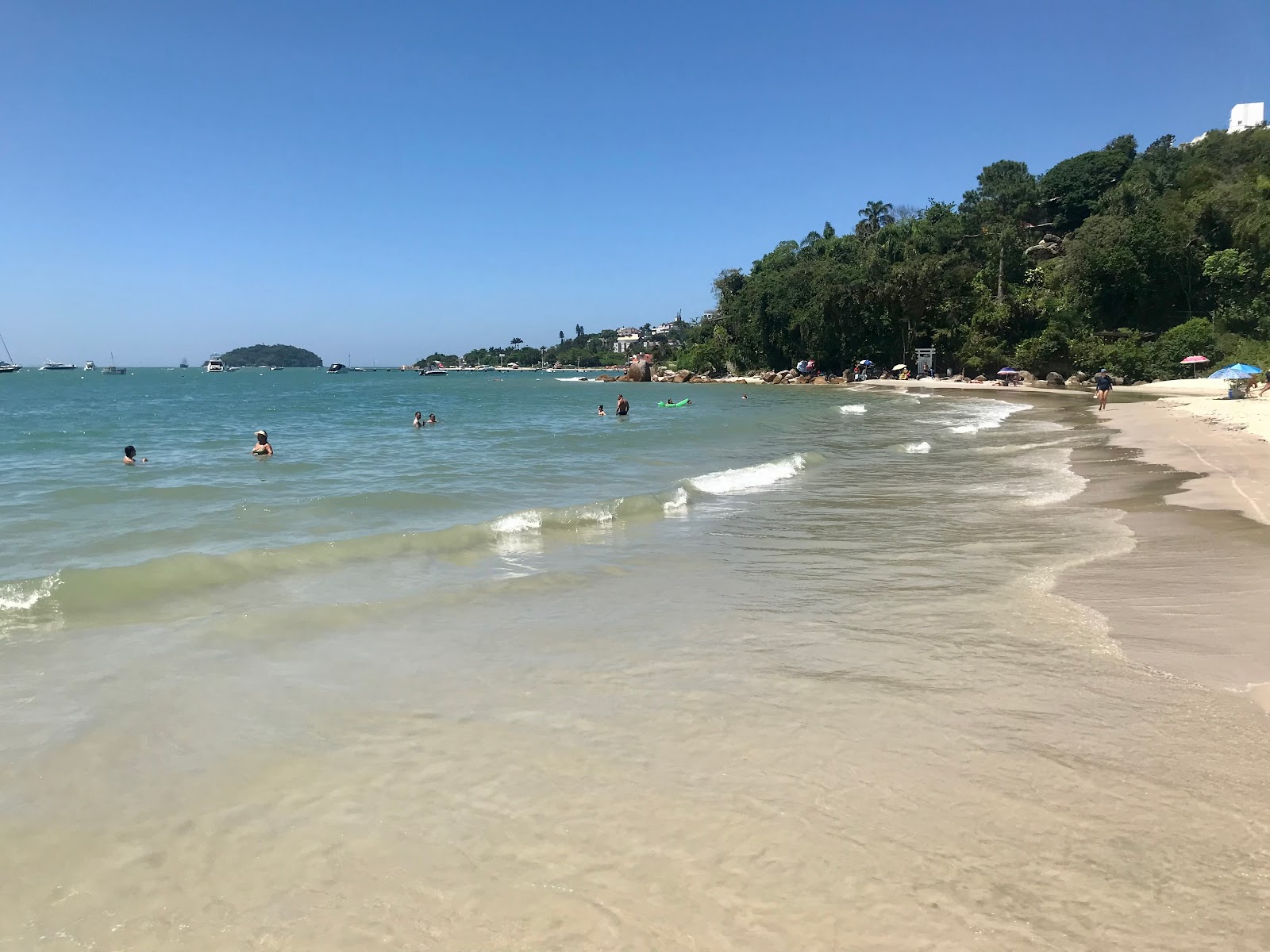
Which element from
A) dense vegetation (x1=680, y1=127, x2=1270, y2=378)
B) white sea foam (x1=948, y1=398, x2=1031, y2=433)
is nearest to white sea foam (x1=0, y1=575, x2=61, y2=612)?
white sea foam (x1=948, y1=398, x2=1031, y2=433)

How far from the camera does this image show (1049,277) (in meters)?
64.8

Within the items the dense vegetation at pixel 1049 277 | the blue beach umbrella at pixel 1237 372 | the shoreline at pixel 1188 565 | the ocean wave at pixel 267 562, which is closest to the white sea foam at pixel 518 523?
the ocean wave at pixel 267 562

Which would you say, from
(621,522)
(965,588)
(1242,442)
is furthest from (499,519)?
(1242,442)

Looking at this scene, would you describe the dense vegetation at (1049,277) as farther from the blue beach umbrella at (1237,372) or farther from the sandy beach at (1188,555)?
the sandy beach at (1188,555)

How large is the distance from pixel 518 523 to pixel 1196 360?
5170 centimetres

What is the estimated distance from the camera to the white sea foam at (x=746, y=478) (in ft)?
52.2

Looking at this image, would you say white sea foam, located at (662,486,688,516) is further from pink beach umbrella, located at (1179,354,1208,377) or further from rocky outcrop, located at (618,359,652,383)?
rocky outcrop, located at (618,359,652,383)

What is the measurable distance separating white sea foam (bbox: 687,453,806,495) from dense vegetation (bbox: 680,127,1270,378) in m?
38.9

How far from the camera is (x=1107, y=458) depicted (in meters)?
18.7

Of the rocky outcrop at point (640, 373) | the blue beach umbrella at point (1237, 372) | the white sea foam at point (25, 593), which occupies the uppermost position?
the rocky outcrop at point (640, 373)

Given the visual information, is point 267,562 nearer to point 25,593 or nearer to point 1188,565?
point 25,593

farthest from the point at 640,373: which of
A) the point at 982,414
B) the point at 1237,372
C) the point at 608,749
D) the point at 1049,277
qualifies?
the point at 608,749

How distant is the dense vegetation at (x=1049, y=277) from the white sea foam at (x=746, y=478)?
128 ft

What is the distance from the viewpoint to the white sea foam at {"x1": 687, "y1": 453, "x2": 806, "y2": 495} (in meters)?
15.9
